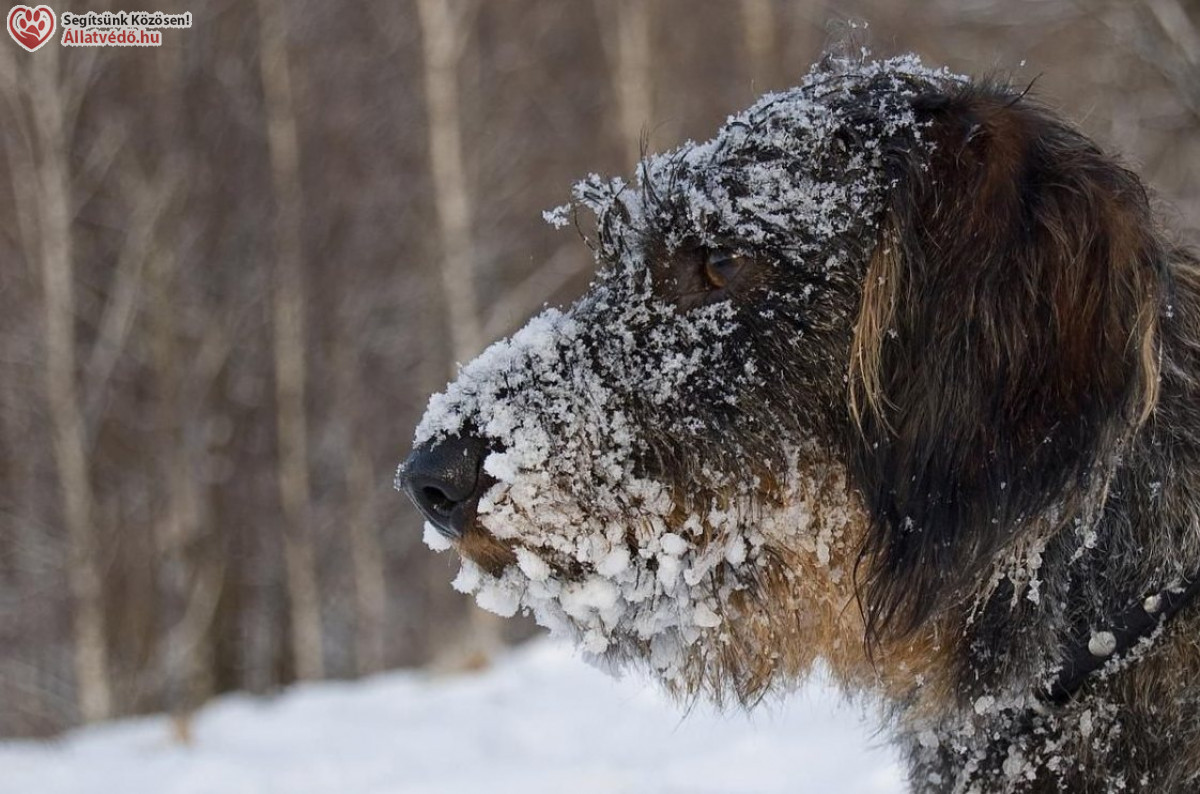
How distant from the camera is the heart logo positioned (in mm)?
10492

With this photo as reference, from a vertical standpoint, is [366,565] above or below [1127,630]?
above

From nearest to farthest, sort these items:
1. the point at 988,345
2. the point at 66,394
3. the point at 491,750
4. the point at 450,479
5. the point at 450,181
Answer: the point at 988,345 → the point at 450,479 → the point at 491,750 → the point at 66,394 → the point at 450,181

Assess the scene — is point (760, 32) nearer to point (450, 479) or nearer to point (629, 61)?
point (629, 61)

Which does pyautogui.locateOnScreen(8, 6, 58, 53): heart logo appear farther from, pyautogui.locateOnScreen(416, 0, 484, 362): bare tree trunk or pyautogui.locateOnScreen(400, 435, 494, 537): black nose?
pyautogui.locateOnScreen(400, 435, 494, 537): black nose

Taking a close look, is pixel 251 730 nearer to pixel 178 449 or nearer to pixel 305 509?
pixel 178 449

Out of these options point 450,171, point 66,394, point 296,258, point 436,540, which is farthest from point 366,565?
point 436,540

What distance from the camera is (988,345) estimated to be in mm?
2152

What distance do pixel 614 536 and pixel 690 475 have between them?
0.64 ft

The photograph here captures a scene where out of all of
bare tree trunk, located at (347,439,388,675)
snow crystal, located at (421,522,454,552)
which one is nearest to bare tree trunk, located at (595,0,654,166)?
bare tree trunk, located at (347,439,388,675)

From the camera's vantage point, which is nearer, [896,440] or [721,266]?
[896,440]

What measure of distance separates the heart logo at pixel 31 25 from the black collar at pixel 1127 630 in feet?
35.6

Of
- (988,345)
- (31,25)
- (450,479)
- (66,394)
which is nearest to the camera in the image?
(988,345)

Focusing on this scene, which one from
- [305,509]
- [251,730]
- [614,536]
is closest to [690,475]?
[614,536]

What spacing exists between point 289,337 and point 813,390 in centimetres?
1175
